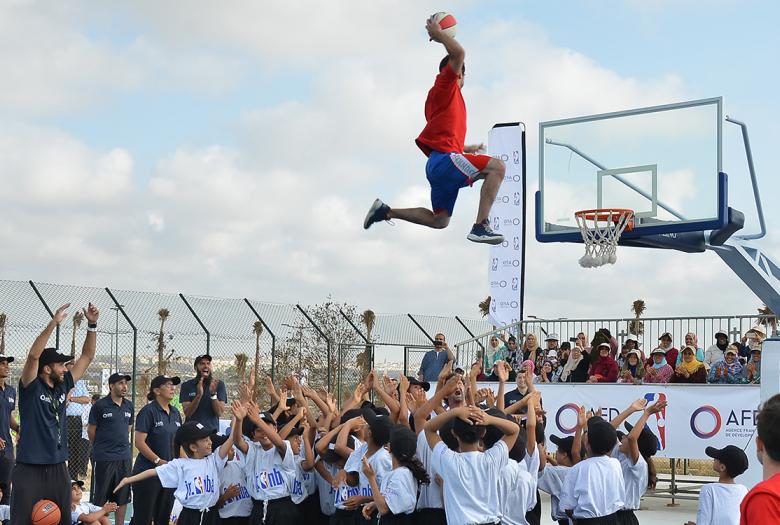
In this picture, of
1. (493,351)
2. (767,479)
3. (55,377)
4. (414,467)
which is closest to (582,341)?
(493,351)

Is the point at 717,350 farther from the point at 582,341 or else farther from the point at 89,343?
the point at 89,343

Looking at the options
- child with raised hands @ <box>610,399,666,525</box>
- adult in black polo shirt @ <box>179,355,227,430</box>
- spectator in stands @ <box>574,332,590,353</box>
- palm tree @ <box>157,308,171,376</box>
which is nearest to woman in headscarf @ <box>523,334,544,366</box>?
spectator in stands @ <box>574,332,590,353</box>

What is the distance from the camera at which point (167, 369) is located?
656 inches

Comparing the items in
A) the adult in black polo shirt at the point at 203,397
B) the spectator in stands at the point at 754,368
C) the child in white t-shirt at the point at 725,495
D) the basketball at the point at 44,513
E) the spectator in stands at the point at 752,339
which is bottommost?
the basketball at the point at 44,513

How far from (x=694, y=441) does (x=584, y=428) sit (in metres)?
6.44

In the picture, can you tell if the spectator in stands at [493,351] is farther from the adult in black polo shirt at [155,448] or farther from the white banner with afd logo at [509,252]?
the adult in black polo shirt at [155,448]

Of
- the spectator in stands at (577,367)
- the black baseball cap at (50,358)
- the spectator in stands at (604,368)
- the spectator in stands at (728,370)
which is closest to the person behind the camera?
the black baseball cap at (50,358)

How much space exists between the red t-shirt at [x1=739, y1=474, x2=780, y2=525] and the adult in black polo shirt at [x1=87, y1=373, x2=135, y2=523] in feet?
28.7

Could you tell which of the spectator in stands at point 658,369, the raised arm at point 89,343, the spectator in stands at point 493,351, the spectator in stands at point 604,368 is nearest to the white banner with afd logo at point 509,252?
the spectator in stands at point 493,351

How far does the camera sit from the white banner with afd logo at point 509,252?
19094 millimetres

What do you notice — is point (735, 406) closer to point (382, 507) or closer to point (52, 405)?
point (382, 507)

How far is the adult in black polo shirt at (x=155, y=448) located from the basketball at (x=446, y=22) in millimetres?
5435

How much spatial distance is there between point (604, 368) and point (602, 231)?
274cm

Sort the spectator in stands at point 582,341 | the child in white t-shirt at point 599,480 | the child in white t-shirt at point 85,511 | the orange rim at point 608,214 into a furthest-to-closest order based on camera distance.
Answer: the spectator in stands at point 582,341 → the orange rim at point 608,214 → the child in white t-shirt at point 85,511 → the child in white t-shirt at point 599,480
